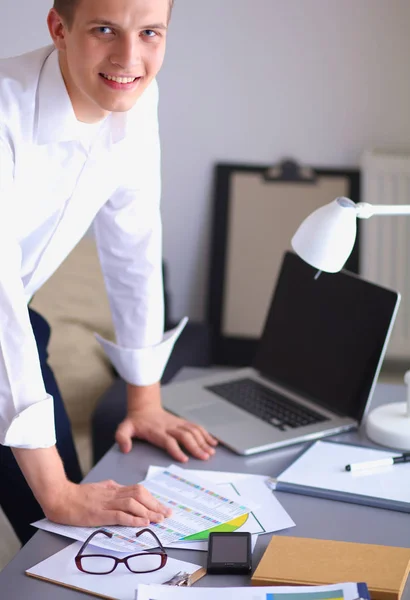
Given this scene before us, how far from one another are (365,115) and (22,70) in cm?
227

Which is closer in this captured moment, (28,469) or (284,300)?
(28,469)

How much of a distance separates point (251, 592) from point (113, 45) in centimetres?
75

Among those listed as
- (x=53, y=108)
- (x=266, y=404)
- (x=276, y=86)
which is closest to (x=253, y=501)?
(x=266, y=404)

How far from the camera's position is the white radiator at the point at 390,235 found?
3260 mm

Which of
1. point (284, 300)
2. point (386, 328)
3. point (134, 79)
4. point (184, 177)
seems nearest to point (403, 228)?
point (184, 177)

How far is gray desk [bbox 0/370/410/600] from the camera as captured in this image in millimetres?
1063

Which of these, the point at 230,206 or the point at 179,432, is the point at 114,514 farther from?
the point at 230,206

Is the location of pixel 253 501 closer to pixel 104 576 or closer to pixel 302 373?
pixel 104 576

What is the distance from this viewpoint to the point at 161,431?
149 cm

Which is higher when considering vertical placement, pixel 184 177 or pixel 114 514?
pixel 184 177

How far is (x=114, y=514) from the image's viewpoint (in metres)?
1.18

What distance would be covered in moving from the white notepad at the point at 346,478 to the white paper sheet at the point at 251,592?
0.91 feet

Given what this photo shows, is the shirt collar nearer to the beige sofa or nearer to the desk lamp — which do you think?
the desk lamp

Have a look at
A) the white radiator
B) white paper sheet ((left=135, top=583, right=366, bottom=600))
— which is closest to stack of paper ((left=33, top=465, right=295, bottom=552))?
white paper sheet ((left=135, top=583, right=366, bottom=600))
